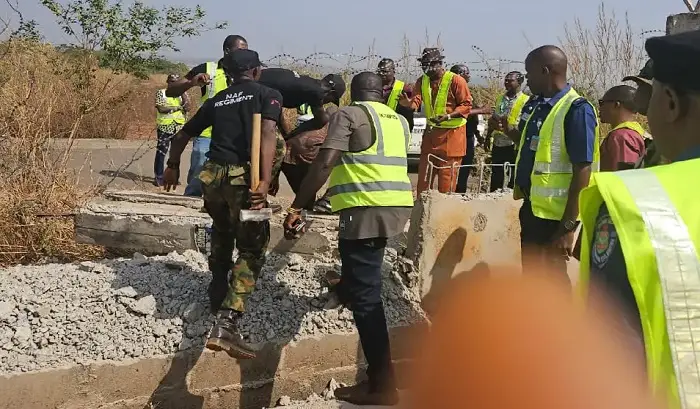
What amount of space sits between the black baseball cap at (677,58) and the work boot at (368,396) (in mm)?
2707

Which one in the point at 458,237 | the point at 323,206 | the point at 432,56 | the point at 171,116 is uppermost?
the point at 432,56

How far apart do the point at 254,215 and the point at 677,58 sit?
2.70 metres

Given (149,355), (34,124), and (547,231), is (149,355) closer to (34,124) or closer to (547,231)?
(547,231)

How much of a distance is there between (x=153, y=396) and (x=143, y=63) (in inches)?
320

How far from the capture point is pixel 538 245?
3887 millimetres

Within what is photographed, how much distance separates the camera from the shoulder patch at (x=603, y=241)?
1164 mm

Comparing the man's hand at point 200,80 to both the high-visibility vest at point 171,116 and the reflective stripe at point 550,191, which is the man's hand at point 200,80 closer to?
the reflective stripe at point 550,191

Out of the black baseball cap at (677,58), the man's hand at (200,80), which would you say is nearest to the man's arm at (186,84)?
the man's hand at (200,80)

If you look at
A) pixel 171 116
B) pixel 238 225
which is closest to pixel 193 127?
pixel 238 225

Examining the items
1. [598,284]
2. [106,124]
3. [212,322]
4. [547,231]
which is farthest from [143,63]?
[598,284]

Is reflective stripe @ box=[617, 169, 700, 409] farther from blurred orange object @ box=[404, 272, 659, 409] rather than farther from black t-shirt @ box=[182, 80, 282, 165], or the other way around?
black t-shirt @ box=[182, 80, 282, 165]

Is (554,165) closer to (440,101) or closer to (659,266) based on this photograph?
(659,266)

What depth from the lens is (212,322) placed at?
154 inches

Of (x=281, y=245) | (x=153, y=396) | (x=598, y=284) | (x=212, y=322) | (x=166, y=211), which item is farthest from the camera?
(x=166, y=211)
